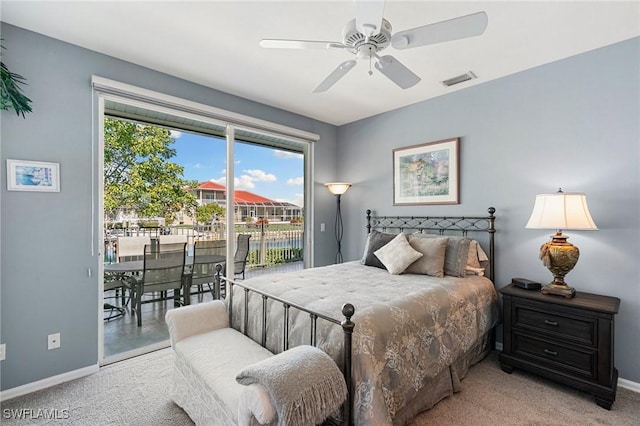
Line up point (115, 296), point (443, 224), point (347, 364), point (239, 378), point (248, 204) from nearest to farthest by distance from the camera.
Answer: point (239, 378) → point (347, 364) → point (115, 296) → point (443, 224) → point (248, 204)

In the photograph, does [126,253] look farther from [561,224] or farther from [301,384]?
[561,224]

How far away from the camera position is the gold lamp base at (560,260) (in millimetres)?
2324

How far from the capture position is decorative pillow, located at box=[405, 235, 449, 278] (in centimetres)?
278

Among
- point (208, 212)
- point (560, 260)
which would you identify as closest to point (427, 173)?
point (560, 260)

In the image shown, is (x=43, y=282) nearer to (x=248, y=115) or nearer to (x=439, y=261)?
(x=248, y=115)

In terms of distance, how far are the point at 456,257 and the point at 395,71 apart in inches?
71.2

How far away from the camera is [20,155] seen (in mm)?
2227

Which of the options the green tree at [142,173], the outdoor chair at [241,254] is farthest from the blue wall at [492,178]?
the outdoor chair at [241,254]

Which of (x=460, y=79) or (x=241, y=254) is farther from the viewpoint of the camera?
(x=241, y=254)

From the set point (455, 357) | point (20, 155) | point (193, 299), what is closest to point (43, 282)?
A: point (20, 155)

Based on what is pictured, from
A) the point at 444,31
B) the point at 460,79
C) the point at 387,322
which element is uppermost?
the point at 460,79

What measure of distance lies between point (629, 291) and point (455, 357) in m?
1.53

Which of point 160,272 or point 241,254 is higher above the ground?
point 241,254

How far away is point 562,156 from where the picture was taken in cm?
265
